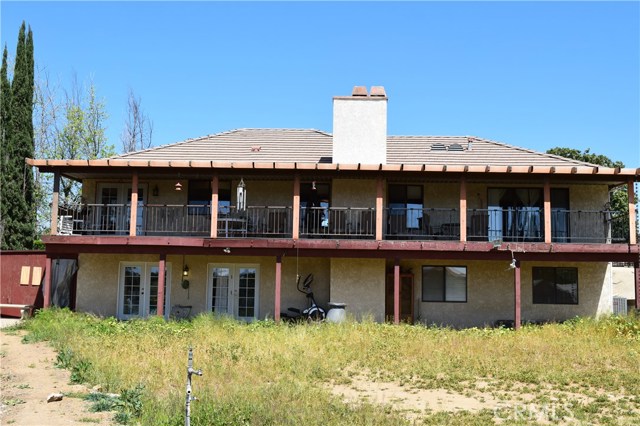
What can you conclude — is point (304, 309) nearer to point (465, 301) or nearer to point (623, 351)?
point (465, 301)

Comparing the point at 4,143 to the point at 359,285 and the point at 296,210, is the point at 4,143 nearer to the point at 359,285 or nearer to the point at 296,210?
the point at 296,210

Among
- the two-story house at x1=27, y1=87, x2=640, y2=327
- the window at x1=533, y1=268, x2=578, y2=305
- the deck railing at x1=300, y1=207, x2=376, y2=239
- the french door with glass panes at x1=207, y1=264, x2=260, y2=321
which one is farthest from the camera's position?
the french door with glass panes at x1=207, y1=264, x2=260, y2=321

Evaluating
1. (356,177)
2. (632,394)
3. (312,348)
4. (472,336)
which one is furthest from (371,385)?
(356,177)

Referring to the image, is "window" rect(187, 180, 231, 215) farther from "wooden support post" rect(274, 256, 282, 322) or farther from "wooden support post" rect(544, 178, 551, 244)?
"wooden support post" rect(544, 178, 551, 244)

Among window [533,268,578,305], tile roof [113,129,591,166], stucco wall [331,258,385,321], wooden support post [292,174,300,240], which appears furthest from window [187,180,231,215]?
window [533,268,578,305]

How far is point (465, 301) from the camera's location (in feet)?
62.1

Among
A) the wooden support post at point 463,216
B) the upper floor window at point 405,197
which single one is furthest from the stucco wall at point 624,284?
the wooden support post at point 463,216

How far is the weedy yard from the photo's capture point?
8617 millimetres

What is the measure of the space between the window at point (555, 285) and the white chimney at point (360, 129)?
241 inches

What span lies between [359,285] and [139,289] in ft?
23.3

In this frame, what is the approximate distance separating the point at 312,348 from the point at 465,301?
7196mm

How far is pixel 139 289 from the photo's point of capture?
1958 cm

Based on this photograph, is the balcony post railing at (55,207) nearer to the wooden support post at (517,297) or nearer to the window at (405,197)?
the window at (405,197)

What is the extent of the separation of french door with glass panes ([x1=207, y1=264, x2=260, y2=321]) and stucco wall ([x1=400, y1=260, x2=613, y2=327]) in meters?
5.12
